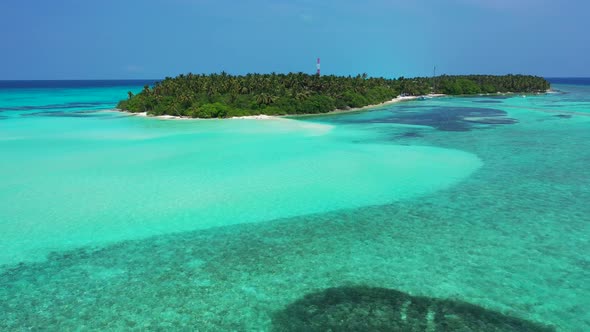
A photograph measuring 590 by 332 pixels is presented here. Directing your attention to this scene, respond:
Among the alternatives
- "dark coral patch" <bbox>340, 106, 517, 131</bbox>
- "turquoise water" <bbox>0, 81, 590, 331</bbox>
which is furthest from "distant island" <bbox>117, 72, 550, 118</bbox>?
"turquoise water" <bbox>0, 81, 590, 331</bbox>

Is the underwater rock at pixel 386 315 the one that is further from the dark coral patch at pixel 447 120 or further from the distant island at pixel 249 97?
the distant island at pixel 249 97

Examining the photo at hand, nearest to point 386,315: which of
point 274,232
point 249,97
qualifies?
point 274,232

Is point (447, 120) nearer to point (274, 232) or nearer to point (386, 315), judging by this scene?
point (274, 232)

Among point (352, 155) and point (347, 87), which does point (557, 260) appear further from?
point (347, 87)

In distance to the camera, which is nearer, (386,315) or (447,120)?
(386,315)

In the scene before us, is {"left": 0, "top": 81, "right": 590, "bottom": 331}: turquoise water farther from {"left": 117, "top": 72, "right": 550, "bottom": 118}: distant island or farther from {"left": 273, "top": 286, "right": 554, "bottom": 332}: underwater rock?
{"left": 117, "top": 72, "right": 550, "bottom": 118}: distant island
